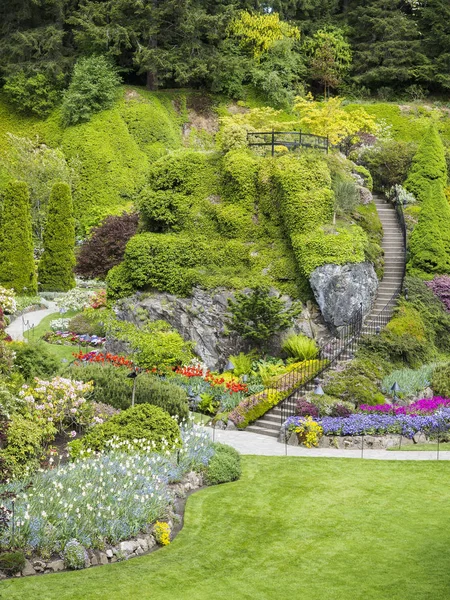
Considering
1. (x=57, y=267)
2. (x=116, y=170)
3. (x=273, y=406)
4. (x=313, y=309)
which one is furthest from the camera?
(x=116, y=170)

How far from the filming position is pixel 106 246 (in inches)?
1650

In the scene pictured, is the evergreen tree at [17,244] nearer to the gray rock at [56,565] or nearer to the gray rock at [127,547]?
the gray rock at [127,547]

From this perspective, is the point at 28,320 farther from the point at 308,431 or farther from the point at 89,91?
the point at 89,91

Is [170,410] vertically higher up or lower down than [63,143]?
lower down

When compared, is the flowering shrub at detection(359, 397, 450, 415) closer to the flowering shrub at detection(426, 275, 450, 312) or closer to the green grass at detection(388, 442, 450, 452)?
the green grass at detection(388, 442, 450, 452)

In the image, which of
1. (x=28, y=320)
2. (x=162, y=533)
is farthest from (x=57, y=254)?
(x=162, y=533)

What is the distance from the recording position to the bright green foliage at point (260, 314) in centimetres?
3034

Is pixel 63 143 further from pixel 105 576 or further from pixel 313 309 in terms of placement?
pixel 105 576

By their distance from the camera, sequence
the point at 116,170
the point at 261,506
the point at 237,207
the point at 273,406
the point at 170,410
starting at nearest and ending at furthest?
the point at 261,506 → the point at 170,410 → the point at 273,406 → the point at 237,207 → the point at 116,170

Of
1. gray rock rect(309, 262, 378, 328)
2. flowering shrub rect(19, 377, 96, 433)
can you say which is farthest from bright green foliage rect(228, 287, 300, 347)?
flowering shrub rect(19, 377, 96, 433)

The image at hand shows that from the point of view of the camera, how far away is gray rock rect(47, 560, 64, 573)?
15984 mm

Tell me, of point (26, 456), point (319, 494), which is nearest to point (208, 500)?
point (319, 494)

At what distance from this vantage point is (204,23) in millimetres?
53562

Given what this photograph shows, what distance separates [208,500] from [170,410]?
5439 mm
